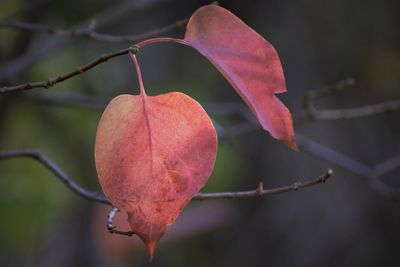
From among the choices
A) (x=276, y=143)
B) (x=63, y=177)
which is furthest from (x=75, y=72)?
(x=276, y=143)

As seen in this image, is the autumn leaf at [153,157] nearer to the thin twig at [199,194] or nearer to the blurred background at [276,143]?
the thin twig at [199,194]

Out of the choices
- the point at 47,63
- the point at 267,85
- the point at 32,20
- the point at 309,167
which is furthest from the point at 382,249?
the point at 267,85

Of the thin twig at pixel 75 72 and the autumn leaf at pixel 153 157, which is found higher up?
the thin twig at pixel 75 72

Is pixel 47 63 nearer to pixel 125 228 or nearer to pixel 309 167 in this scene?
pixel 125 228

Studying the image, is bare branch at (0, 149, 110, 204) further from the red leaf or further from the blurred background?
the blurred background

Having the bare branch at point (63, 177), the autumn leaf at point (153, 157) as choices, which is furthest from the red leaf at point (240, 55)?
the bare branch at point (63, 177)

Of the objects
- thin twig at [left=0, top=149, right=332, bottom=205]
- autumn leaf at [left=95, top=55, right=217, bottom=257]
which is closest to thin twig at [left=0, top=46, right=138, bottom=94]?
autumn leaf at [left=95, top=55, right=217, bottom=257]
